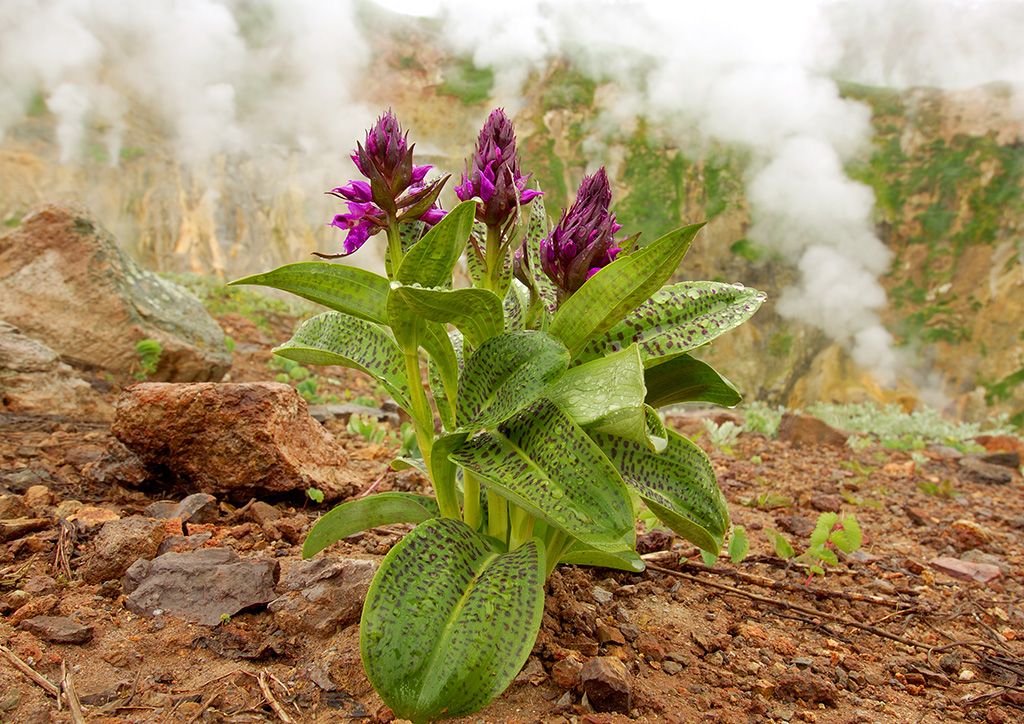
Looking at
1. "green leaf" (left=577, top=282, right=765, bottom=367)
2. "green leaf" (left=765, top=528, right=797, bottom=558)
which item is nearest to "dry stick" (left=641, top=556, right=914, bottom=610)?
"green leaf" (left=765, top=528, right=797, bottom=558)

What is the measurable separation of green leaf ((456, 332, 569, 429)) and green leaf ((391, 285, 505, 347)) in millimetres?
62

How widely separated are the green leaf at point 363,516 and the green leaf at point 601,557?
399 millimetres

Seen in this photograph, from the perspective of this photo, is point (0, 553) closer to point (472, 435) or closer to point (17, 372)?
point (472, 435)

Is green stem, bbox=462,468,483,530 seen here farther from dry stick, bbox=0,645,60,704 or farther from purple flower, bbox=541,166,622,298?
dry stick, bbox=0,645,60,704

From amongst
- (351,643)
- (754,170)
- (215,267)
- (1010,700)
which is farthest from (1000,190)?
(215,267)

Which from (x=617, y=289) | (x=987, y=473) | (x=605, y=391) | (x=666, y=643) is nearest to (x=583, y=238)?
(x=617, y=289)

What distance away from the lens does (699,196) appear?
16594 mm

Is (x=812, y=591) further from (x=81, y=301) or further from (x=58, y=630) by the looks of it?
(x=81, y=301)

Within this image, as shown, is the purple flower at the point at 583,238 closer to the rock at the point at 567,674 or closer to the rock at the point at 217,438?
the rock at the point at 567,674

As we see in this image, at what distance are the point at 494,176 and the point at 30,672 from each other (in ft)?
4.93

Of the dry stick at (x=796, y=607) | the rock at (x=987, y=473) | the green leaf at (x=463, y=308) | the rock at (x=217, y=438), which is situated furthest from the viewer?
the rock at (x=987, y=473)

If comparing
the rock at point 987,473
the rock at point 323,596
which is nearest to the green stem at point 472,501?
the rock at point 323,596

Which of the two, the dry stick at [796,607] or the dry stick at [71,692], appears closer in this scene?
the dry stick at [71,692]

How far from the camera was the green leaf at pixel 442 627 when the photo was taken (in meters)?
1.12
